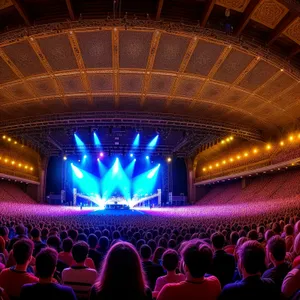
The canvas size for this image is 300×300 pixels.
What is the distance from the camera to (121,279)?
2523 millimetres

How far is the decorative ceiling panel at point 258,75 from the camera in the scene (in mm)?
16938

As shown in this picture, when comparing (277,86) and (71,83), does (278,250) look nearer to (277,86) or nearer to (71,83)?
(71,83)

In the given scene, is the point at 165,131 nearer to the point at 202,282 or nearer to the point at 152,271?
the point at 152,271

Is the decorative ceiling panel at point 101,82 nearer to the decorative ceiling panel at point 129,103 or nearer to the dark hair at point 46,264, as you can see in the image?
the decorative ceiling panel at point 129,103

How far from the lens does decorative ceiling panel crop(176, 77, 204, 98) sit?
718 inches

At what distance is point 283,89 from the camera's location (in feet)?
64.1

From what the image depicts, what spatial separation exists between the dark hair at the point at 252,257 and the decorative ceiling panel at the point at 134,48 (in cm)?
1265

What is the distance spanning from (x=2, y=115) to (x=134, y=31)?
13.9 m

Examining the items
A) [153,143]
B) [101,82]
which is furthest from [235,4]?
[153,143]

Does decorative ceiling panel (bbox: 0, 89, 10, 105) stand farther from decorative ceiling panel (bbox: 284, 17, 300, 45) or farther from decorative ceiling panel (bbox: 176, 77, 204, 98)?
decorative ceiling panel (bbox: 284, 17, 300, 45)

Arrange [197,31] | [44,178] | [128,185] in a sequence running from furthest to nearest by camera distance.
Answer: [128,185] → [44,178] → [197,31]

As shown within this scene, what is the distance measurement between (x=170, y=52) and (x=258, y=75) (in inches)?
219

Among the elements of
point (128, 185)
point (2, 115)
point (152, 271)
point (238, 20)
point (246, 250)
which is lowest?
point (152, 271)

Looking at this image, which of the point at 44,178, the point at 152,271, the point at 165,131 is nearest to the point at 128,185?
the point at 44,178
